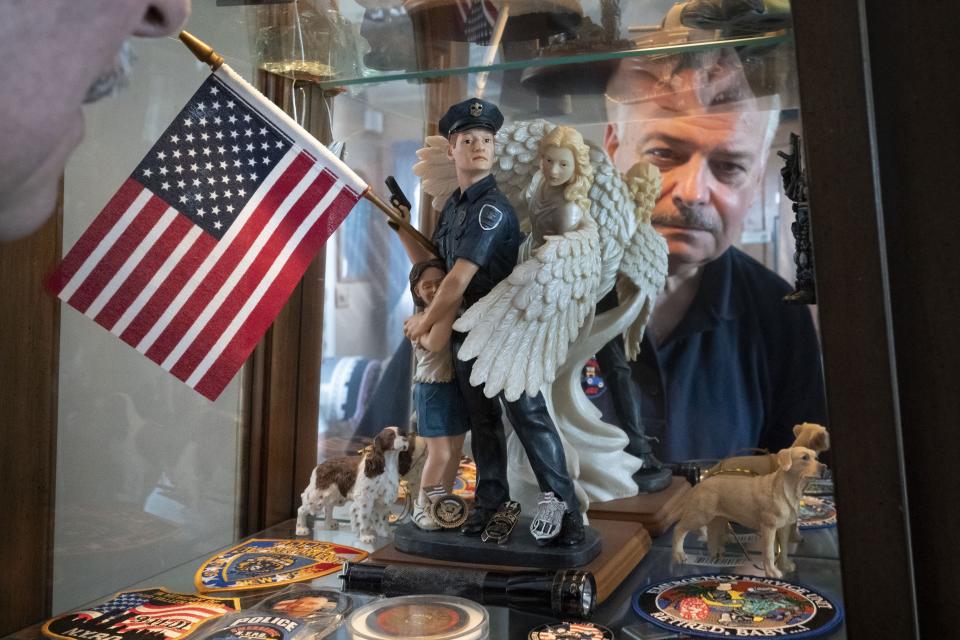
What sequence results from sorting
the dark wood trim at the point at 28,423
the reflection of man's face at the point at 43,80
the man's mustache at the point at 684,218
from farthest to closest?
the man's mustache at the point at 684,218
the dark wood trim at the point at 28,423
the reflection of man's face at the point at 43,80

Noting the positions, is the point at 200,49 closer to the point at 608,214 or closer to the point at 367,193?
the point at 367,193

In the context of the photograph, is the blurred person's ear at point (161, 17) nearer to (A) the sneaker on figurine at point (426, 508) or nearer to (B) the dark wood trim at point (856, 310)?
(B) the dark wood trim at point (856, 310)

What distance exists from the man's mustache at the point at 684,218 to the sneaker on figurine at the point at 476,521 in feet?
3.05

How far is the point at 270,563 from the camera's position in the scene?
1492 millimetres

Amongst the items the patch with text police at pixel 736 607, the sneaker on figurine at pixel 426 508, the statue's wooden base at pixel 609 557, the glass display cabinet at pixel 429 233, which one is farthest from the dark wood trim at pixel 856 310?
the sneaker on figurine at pixel 426 508

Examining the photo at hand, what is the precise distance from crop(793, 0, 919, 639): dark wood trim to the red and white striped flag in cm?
73

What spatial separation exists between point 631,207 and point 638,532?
0.61 meters

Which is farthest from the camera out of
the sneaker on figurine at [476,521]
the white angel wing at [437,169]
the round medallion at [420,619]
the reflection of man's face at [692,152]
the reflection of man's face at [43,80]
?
the reflection of man's face at [692,152]

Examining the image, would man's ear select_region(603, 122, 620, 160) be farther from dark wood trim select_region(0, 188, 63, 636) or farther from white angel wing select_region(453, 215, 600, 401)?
dark wood trim select_region(0, 188, 63, 636)

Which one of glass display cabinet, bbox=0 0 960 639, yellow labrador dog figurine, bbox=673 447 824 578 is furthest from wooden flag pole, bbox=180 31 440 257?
yellow labrador dog figurine, bbox=673 447 824 578

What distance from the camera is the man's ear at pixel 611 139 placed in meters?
2.14

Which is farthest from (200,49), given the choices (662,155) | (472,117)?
(662,155)

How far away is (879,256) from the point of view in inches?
32.2

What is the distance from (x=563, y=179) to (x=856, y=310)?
750 mm
